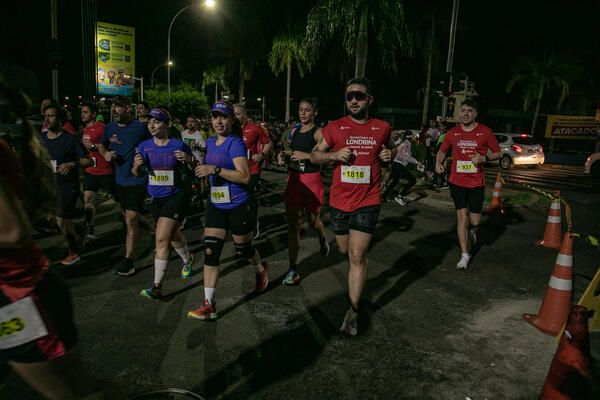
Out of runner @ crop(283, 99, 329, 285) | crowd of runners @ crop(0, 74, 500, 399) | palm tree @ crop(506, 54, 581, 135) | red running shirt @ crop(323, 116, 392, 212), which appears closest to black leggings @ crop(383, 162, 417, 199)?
crowd of runners @ crop(0, 74, 500, 399)

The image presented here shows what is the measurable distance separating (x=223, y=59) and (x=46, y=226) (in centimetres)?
3820

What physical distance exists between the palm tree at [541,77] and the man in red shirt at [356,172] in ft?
126

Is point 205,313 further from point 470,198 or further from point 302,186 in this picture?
point 470,198

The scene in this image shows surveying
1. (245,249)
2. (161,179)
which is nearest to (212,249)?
(245,249)

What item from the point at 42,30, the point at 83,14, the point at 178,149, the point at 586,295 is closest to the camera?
Result: the point at 586,295

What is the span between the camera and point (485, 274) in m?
5.55

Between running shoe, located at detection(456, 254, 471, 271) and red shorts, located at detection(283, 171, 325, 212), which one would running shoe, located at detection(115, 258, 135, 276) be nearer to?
red shorts, located at detection(283, 171, 325, 212)

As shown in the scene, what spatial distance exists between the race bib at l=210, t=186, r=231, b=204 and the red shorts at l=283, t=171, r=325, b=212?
4.28 ft

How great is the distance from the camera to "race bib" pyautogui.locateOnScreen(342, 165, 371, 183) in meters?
3.96

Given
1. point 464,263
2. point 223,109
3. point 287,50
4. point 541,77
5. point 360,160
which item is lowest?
point 464,263

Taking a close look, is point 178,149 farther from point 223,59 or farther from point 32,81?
point 223,59

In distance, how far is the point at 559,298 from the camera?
3938mm

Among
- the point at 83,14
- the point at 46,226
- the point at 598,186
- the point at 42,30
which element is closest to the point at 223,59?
the point at 42,30

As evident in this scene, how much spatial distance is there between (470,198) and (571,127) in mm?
28003
